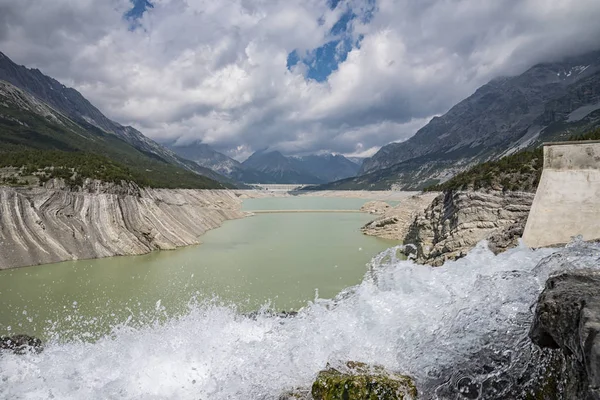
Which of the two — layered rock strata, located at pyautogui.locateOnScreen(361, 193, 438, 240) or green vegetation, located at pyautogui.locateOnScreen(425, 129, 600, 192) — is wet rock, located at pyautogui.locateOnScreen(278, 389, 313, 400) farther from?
layered rock strata, located at pyautogui.locateOnScreen(361, 193, 438, 240)

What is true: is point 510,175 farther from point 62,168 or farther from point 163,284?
point 62,168

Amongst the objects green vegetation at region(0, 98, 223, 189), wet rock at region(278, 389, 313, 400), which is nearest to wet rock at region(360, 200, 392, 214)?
green vegetation at region(0, 98, 223, 189)

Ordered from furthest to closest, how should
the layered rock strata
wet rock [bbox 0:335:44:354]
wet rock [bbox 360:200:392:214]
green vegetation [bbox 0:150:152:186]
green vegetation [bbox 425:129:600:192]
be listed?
wet rock [bbox 360:200:392:214], the layered rock strata, green vegetation [bbox 0:150:152:186], green vegetation [bbox 425:129:600:192], wet rock [bbox 0:335:44:354]

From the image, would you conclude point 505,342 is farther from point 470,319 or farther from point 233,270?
point 233,270

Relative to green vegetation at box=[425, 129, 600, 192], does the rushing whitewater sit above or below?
below

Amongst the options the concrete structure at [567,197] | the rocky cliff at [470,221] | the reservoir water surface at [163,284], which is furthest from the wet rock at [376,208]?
the concrete structure at [567,197]

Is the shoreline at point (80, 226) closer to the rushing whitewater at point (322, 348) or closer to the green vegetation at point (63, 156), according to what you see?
the green vegetation at point (63, 156)
